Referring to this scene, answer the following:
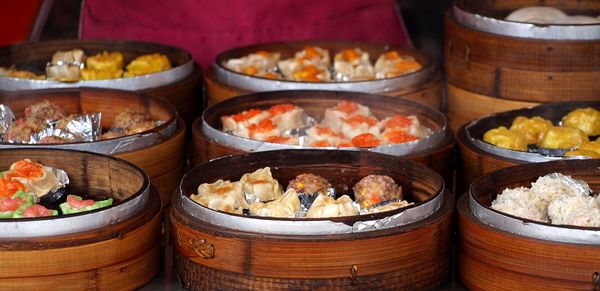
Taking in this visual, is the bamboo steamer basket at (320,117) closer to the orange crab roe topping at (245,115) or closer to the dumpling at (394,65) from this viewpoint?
the orange crab roe topping at (245,115)

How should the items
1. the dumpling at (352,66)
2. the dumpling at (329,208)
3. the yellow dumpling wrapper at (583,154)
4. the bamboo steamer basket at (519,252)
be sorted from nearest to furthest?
the bamboo steamer basket at (519,252), the dumpling at (329,208), the yellow dumpling wrapper at (583,154), the dumpling at (352,66)

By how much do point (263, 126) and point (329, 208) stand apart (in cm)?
111

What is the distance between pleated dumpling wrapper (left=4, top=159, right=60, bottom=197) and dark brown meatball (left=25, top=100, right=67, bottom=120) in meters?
0.72

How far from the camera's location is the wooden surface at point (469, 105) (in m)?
4.82

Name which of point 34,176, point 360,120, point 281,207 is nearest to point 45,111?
point 34,176

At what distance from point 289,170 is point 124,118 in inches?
36.0

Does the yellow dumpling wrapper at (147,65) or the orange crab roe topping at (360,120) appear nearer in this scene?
the orange crab roe topping at (360,120)

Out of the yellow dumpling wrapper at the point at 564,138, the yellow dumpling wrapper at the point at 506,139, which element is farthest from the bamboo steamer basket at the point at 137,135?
the yellow dumpling wrapper at the point at 564,138

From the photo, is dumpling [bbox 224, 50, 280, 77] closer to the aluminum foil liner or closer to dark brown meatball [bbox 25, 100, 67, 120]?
dark brown meatball [bbox 25, 100, 67, 120]

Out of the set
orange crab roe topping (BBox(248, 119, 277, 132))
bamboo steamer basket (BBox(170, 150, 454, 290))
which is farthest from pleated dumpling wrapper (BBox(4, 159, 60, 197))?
orange crab roe topping (BBox(248, 119, 277, 132))

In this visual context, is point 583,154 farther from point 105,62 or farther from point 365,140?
point 105,62

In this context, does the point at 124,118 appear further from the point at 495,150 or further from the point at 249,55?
the point at 495,150

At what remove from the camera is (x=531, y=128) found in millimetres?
4422

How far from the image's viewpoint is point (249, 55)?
5520 millimetres
